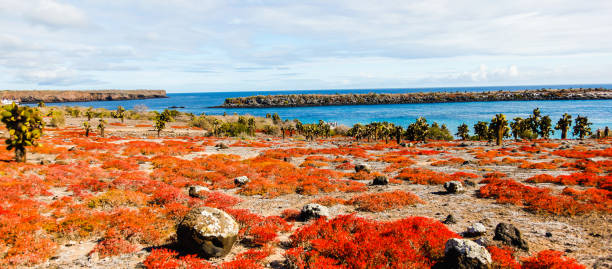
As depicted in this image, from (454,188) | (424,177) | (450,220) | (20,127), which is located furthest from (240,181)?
(20,127)

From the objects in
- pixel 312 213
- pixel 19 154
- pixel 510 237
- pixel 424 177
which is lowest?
pixel 424 177

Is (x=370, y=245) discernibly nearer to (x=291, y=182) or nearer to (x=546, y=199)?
(x=546, y=199)

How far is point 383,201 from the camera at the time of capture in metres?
17.6

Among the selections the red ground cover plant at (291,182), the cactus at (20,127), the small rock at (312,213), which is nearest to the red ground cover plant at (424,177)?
the red ground cover plant at (291,182)

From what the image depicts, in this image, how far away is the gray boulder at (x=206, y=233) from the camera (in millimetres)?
9922

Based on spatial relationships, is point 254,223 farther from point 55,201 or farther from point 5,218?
point 55,201

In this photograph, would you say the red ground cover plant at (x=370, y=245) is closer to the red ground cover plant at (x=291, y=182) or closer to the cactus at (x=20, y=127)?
the red ground cover plant at (x=291, y=182)

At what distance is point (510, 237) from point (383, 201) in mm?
7292

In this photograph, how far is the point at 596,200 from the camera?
15.9m

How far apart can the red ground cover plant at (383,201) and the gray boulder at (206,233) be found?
30.7 ft

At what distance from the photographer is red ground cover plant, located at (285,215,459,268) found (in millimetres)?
9305

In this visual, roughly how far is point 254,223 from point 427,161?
29908mm

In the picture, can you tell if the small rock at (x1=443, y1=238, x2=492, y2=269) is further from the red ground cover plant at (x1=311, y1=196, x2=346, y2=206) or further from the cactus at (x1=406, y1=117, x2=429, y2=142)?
the cactus at (x1=406, y1=117, x2=429, y2=142)

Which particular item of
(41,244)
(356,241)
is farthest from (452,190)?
(41,244)
